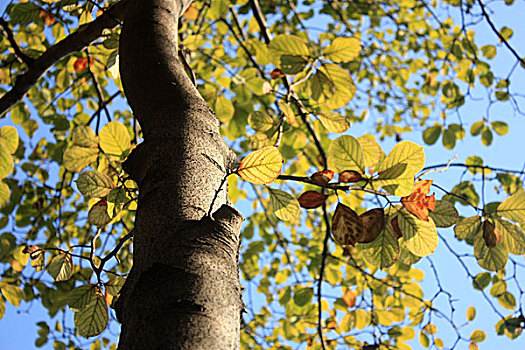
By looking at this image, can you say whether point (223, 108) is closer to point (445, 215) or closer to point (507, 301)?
point (445, 215)

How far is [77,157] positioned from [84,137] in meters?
0.05

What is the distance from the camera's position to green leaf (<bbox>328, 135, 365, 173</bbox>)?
682mm

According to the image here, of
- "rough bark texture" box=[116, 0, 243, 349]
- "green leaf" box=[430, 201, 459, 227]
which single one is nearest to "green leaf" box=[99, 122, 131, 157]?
"rough bark texture" box=[116, 0, 243, 349]

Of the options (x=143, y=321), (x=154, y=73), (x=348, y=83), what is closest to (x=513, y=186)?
(x=348, y=83)

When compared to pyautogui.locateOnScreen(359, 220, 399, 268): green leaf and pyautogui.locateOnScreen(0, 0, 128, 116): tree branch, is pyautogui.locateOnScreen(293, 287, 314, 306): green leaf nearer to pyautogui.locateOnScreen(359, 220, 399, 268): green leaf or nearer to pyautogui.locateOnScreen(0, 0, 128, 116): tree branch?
pyautogui.locateOnScreen(359, 220, 399, 268): green leaf

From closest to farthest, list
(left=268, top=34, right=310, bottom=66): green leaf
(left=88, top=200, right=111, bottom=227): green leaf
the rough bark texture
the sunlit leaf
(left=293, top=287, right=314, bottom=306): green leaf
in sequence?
the rough bark texture < the sunlit leaf < (left=88, top=200, right=111, bottom=227): green leaf < (left=268, top=34, right=310, bottom=66): green leaf < (left=293, top=287, right=314, bottom=306): green leaf

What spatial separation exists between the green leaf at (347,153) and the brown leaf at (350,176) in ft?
0.10

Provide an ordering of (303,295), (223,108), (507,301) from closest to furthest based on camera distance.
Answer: (223,108) < (507,301) < (303,295)

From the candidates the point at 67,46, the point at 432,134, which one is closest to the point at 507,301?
the point at 432,134

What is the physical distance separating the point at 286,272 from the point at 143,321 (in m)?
2.50

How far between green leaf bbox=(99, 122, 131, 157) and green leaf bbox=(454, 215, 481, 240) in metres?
0.80

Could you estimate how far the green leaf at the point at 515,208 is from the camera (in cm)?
80

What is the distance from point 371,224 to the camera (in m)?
0.66

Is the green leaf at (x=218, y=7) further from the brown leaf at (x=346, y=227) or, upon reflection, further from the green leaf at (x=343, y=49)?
the brown leaf at (x=346, y=227)
